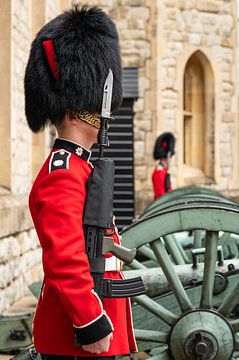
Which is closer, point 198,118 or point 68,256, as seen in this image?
point 68,256

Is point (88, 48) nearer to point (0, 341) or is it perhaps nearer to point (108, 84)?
point (108, 84)

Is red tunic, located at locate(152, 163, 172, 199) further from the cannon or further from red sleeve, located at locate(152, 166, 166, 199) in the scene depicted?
the cannon

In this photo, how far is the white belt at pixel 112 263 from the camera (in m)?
2.66

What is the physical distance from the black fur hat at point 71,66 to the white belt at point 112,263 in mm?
428

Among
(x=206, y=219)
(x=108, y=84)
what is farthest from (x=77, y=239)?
(x=206, y=219)

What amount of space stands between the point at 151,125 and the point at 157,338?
9868mm

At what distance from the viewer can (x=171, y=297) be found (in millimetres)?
3785

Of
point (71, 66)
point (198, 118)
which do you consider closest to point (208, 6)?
point (198, 118)

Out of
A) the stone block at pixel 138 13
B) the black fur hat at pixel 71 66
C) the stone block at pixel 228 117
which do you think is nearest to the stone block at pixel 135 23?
the stone block at pixel 138 13

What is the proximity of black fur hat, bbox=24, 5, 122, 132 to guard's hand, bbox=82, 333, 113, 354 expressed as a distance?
0.67 m

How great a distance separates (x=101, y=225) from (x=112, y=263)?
18 cm

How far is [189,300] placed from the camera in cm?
364

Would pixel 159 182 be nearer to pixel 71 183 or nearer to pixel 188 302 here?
pixel 188 302

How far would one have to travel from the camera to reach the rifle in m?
2.53
